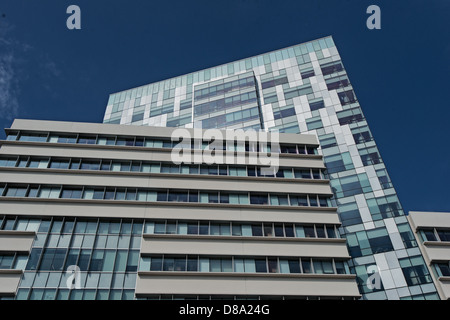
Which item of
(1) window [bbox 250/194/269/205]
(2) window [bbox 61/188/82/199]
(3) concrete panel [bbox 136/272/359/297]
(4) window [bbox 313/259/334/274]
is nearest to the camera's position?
(3) concrete panel [bbox 136/272/359/297]

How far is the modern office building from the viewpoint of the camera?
1500 inches

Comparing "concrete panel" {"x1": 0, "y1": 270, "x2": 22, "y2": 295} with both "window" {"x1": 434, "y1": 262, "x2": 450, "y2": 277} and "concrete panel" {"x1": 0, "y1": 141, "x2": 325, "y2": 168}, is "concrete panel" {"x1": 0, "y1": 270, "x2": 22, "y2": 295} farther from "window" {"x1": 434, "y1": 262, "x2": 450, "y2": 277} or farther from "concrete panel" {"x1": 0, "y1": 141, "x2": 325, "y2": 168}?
"window" {"x1": 434, "y1": 262, "x2": 450, "y2": 277}

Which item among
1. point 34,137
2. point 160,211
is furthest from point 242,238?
point 34,137

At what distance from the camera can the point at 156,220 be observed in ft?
117

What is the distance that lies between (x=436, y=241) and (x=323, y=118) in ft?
78.4

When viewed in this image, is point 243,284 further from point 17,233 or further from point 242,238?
point 17,233

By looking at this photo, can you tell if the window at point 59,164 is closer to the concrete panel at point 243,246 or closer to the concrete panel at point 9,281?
the concrete panel at point 9,281

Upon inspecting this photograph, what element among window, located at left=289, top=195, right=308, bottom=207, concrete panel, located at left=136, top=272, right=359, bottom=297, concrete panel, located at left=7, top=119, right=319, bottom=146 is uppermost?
concrete panel, located at left=7, top=119, right=319, bottom=146

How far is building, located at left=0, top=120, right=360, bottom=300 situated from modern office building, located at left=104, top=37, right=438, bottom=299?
20.5 feet

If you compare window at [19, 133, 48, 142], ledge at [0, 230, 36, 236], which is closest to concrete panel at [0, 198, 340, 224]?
ledge at [0, 230, 36, 236]

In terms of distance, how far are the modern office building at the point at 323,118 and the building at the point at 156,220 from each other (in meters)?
6.26

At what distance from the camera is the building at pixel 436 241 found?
34812 mm

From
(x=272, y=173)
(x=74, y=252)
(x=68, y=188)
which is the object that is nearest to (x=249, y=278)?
(x=272, y=173)

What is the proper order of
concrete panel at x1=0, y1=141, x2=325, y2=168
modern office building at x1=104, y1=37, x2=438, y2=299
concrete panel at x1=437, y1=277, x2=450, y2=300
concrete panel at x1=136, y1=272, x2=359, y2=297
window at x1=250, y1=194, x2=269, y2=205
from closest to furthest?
1. concrete panel at x1=136, y1=272, x2=359, y2=297
2. concrete panel at x1=437, y1=277, x2=450, y2=300
3. modern office building at x1=104, y1=37, x2=438, y2=299
4. window at x1=250, y1=194, x2=269, y2=205
5. concrete panel at x1=0, y1=141, x2=325, y2=168
